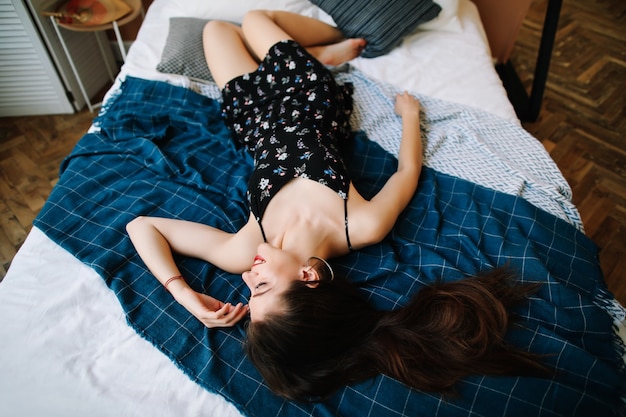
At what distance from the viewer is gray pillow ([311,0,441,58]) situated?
1775mm

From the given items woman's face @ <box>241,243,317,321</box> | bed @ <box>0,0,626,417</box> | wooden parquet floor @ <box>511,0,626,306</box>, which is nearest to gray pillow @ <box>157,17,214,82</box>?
bed @ <box>0,0,626,417</box>

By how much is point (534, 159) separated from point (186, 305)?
1.21m

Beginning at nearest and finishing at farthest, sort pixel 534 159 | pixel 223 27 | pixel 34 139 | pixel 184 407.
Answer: pixel 184 407 < pixel 534 159 < pixel 223 27 < pixel 34 139

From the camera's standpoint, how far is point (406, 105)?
59.9 inches

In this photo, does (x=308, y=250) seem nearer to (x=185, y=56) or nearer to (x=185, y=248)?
(x=185, y=248)

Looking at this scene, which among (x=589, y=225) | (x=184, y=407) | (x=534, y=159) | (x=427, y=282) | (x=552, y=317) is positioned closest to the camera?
(x=184, y=407)

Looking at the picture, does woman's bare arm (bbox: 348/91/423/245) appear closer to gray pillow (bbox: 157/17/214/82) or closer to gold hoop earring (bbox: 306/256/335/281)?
gold hoop earring (bbox: 306/256/335/281)

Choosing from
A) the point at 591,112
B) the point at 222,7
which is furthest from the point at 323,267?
the point at 591,112

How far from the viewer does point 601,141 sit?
2.25 m

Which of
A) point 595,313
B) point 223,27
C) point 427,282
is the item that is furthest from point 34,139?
point 595,313

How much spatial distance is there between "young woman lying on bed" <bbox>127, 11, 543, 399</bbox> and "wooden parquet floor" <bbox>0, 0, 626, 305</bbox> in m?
1.00

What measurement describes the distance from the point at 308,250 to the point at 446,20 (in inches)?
55.8

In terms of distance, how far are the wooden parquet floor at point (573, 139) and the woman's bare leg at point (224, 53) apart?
1015mm

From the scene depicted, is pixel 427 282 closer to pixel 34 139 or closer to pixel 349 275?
pixel 349 275
